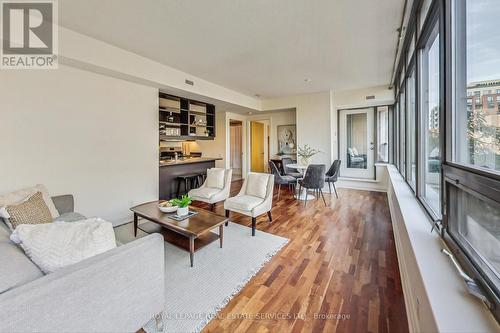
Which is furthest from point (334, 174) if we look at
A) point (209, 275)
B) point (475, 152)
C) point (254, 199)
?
point (475, 152)

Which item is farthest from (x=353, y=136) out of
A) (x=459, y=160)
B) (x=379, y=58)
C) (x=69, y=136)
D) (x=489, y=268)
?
(x=69, y=136)

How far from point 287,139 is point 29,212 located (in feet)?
20.5

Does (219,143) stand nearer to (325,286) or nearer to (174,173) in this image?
(174,173)

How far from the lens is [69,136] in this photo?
3.08 meters

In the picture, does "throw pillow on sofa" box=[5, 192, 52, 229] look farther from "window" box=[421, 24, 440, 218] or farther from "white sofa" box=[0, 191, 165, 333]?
"window" box=[421, 24, 440, 218]

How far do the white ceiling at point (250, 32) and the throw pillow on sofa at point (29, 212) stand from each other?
2063 millimetres

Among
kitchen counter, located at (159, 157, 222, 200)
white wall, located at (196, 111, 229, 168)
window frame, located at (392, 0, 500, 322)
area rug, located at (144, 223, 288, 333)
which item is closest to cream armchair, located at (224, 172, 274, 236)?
area rug, located at (144, 223, 288, 333)

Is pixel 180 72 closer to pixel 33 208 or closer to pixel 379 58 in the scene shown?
pixel 33 208

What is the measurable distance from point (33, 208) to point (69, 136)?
4.71 feet

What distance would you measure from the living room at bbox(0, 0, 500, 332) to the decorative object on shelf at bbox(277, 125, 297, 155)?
5.93ft

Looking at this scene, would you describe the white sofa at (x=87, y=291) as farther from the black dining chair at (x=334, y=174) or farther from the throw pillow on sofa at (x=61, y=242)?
the black dining chair at (x=334, y=174)

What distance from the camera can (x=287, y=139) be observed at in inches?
281

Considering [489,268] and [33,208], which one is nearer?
[489,268]

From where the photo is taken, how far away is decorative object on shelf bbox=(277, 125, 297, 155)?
7023 mm
